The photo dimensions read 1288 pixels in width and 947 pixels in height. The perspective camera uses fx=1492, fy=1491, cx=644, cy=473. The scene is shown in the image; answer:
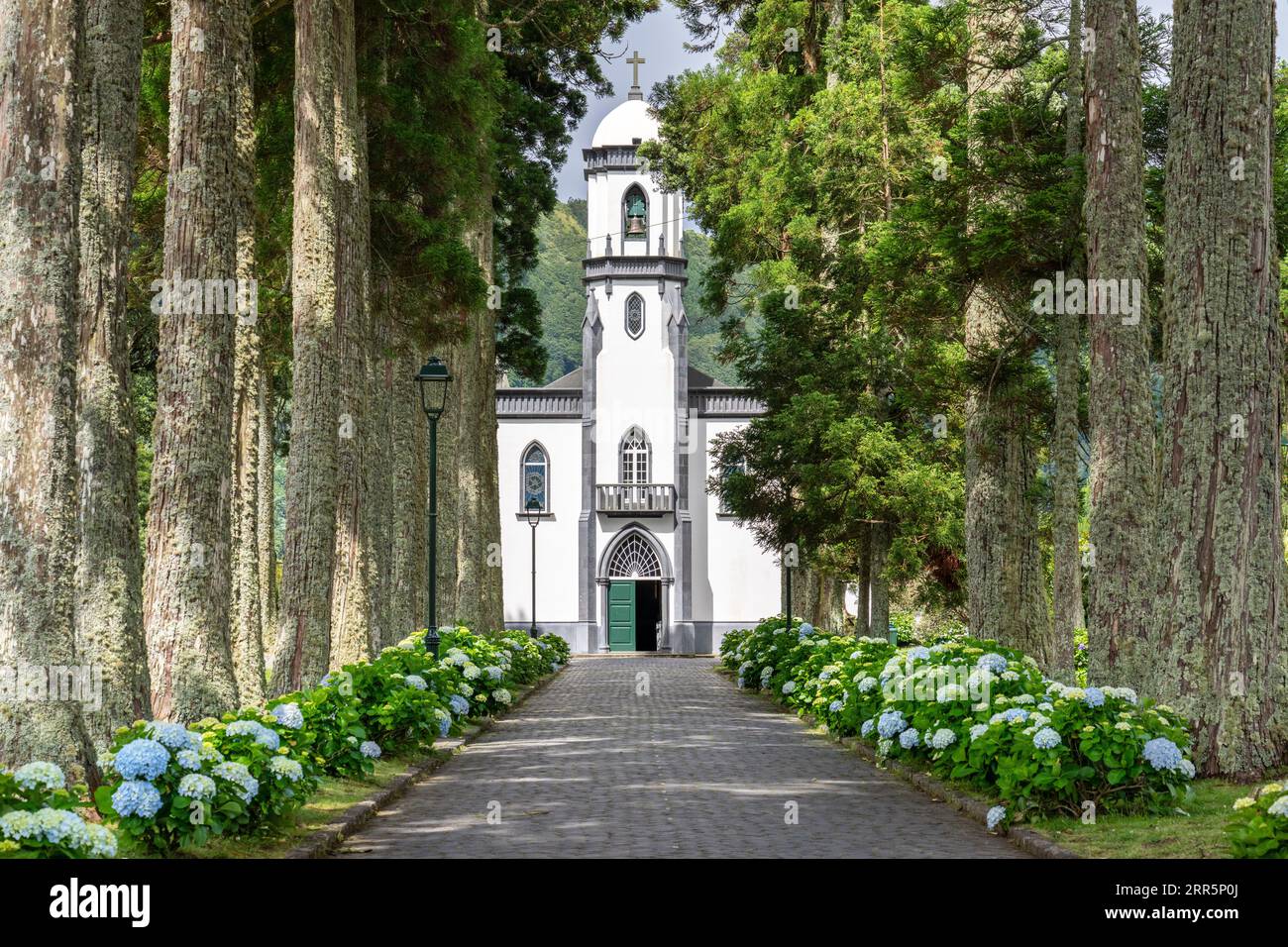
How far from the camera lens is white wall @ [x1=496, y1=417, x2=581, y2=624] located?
53.4 metres

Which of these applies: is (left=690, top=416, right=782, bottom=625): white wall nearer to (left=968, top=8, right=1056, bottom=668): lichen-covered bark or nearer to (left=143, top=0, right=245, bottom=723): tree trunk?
(left=968, top=8, right=1056, bottom=668): lichen-covered bark

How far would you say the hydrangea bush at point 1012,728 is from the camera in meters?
9.52

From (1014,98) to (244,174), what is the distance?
8968 millimetres

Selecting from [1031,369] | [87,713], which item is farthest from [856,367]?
[87,713]

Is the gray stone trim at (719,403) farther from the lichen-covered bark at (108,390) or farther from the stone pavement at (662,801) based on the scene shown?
the lichen-covered bark at (108,390)

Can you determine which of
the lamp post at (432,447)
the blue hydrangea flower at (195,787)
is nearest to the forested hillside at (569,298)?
the lamp post at (432,447)

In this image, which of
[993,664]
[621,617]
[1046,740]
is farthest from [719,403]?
[1046,740]

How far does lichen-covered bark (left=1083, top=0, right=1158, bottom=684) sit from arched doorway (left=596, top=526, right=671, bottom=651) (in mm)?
39809

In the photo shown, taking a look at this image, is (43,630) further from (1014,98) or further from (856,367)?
(856,367)

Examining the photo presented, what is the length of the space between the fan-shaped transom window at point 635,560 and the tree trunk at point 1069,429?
37.0 m

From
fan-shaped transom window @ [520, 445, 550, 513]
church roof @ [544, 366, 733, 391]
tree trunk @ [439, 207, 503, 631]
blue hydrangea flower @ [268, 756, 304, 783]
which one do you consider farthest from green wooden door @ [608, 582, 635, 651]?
blue hydrangea flower @ [268, 756, 304, 783]

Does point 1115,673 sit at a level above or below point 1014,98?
below

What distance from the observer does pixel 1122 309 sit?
1369 centimetres

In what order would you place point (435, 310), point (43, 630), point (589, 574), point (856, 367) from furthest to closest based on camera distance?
1. point (589, 574)
2. point (856, 367)
3. point (435, 310)
4. point (43, 630)
